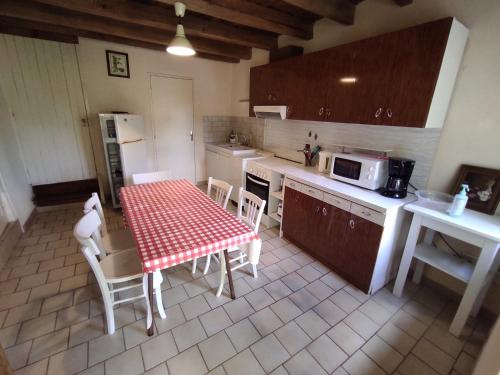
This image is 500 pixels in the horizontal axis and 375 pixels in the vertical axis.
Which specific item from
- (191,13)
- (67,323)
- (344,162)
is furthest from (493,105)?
(67,323)

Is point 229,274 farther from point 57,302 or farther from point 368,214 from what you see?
point 57,302

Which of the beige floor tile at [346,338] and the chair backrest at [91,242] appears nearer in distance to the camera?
the chair backrest at [91,242]

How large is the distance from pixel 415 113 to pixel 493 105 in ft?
1.71

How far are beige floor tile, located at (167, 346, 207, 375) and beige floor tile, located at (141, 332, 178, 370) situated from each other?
0.16 ft

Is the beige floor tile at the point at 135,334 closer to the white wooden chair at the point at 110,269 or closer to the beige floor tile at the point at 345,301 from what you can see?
the white wooden chair at the point at 110,269

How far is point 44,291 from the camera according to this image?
196 centimetres

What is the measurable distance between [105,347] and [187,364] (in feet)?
1.85

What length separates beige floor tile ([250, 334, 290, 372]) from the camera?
57.5 inches

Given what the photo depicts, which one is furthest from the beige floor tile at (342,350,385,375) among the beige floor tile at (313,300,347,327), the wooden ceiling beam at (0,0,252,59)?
the wooden ceiling beam at (0,0,252,59)

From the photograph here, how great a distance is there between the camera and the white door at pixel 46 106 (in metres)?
2.96

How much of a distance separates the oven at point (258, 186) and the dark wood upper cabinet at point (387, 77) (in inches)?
36.2

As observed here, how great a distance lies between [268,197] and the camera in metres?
2.93

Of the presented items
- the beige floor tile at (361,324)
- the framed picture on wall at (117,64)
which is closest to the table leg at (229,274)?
the beige floor tile at (361,324)

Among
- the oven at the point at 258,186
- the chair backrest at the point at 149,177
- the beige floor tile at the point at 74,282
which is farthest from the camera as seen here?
the oven at the point at 258,186
